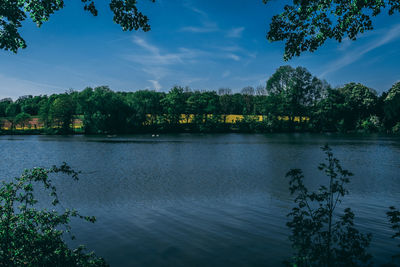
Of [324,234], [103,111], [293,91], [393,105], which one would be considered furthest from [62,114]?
[393,105]

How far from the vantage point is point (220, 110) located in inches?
4240

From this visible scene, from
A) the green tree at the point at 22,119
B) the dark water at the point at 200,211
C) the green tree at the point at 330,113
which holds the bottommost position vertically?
the dark water at the point at 200,211

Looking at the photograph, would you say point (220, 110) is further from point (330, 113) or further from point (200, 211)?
point (200, 211)

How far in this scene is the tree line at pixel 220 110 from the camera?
91.8 metres

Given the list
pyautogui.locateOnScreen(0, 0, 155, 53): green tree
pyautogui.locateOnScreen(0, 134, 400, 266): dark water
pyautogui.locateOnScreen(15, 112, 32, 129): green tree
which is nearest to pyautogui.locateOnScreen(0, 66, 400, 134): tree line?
pyautogui.locateOnScreen(15, 112, 32, 129): green tree

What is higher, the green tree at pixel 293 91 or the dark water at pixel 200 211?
the green tree at pixel 293 91

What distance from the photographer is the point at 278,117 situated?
102 meters

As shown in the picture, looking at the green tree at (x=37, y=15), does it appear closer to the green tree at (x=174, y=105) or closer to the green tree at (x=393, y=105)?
the green tree at (x=174, y=105)

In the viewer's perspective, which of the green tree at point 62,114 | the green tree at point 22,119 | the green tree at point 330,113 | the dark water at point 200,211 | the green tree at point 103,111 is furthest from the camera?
the green tree at point 330,113

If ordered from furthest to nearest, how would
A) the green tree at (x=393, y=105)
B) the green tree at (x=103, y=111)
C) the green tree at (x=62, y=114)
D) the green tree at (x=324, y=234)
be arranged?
the green tree at (x=62, y=114), the green tree at (x=103, y=111), the green tree at (x=393, y=105), the green tree at (x=324, y=234)

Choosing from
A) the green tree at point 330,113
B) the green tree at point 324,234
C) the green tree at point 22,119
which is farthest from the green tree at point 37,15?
the green tree at point 22,119

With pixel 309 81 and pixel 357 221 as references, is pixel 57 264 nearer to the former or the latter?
pixel 357 221

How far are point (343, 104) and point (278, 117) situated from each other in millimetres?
22871

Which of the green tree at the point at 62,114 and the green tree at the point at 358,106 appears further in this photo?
the green tree at the point at 358,106
